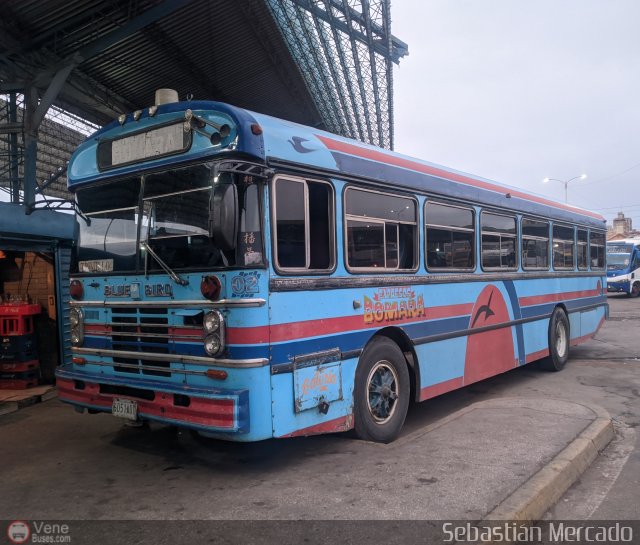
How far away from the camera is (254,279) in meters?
4.34

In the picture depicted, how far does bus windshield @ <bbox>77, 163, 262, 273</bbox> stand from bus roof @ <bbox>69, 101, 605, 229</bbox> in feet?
0.57

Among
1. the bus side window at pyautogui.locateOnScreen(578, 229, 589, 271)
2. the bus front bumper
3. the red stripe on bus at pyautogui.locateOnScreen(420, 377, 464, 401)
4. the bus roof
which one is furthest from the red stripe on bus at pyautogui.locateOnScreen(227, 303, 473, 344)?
the bus side window at pyautogui.locateOnScreen(578, 229, 589, 271)

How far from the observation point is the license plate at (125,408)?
4789mm

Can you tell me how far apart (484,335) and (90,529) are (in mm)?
5373

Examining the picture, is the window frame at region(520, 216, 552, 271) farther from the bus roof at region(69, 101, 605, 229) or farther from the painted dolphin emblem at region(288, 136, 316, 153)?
the painted dolphin emblem at region(288, 136, 316, 153)

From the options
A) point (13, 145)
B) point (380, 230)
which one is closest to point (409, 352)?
point (380, 230)

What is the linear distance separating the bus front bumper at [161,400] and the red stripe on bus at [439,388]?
262 cm

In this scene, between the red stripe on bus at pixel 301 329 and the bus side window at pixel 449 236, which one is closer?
the red stripe on bus at pixel 301 329

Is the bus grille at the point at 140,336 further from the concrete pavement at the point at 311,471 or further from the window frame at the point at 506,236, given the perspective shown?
the window frame at the point at 506,236

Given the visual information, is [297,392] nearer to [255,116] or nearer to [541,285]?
[255,116]

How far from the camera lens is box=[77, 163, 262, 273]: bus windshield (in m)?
4.42

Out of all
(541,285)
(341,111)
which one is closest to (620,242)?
(341,111)

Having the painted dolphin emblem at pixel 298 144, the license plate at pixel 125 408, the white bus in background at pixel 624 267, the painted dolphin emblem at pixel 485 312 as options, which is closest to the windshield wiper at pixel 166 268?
the license plate at pixel 125 408

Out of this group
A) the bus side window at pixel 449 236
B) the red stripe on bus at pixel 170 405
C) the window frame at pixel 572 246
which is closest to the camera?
the red stripe on bus at pixel 170 405
